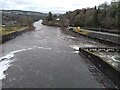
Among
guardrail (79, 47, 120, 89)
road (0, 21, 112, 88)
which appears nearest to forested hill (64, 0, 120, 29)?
guardrail (79, 47, 120, 89)

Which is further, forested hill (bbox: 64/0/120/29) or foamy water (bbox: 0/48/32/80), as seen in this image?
forested hill (bbox: 64/0/120/29)

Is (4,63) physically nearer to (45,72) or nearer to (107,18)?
(45,72)

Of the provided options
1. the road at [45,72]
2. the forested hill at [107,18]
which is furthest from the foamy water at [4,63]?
the forested hill at [107,18]

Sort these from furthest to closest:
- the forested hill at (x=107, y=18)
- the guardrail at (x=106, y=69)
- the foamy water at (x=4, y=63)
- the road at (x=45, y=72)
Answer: the forested hill at (x=107, y=18) < the foamy water at (x=4, y=63) < the road at (x=45, y=72) < the guardrail at (x=106, y=69)

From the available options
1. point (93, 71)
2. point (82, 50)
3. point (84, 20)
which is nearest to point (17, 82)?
point (93, 71)

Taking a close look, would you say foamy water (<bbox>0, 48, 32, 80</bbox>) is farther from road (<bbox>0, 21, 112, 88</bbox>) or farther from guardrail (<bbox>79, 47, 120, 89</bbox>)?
guardrail (<bbox>79, 47, 120, 89</bbox>)

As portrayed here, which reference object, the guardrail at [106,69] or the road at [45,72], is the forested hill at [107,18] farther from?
the road at [45,72]

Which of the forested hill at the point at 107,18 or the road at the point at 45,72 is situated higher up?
the forested hill at the point at 107,18

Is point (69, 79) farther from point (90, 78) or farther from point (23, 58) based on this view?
point (23, 58)

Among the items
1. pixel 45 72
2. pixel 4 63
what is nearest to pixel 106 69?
pixel 45 72

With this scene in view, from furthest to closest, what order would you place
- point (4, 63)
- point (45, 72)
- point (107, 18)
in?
point (107, 18) < point (4, 63) < point (45, 72)

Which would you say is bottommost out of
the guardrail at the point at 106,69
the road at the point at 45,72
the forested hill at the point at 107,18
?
the road at the point at 45,72

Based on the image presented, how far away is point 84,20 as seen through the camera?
244 feet

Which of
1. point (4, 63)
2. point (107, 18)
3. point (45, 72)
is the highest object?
point (107, 18)
